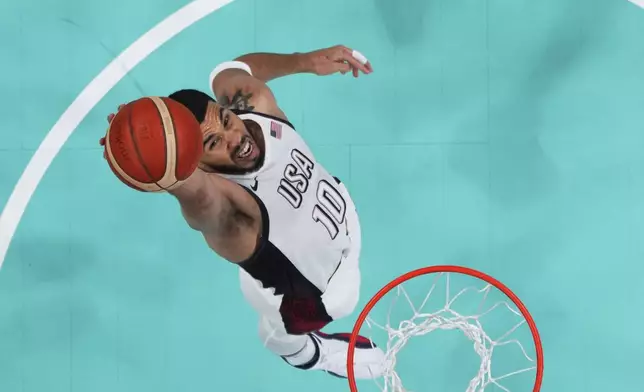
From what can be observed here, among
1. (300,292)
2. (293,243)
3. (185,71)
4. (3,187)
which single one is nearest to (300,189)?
(293,243)

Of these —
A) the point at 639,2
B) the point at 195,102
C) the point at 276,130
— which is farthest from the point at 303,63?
the point at 639,2

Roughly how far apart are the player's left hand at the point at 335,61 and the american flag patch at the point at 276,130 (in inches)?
17.9

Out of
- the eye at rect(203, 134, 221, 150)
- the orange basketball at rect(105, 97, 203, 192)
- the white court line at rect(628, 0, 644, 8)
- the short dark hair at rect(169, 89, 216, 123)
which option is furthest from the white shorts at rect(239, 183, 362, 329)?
the white court line at rect(628, 0, 644, 8)

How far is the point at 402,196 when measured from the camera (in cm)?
345

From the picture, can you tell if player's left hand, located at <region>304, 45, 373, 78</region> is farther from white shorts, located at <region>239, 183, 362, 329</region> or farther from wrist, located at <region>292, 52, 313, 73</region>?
white shorts, located at <region>239, 183, 362, 329</region>

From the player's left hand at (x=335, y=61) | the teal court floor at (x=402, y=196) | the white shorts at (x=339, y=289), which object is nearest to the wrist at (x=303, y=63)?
the player's left hand at (x=335, y=61)

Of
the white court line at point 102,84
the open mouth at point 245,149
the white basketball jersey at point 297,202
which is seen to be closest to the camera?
the open mouth at point 245,149

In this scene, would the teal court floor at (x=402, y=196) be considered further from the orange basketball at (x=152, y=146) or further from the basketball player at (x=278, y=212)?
the orange basketball at (x=152, y=146)

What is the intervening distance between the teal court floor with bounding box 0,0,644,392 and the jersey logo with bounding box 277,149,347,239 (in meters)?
0.44

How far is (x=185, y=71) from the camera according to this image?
351 cm

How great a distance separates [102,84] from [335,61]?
4.38 ft

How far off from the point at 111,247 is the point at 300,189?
1306mm

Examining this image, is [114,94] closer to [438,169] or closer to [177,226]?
[177,226]

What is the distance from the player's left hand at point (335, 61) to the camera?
9.90 ft
